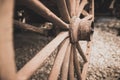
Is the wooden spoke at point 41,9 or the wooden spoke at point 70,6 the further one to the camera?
the wooden spoke at point 70,6

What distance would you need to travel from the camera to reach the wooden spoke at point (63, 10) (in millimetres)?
1917

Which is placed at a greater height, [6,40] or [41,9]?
[41,9]

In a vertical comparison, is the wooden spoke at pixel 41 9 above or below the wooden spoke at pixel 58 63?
above

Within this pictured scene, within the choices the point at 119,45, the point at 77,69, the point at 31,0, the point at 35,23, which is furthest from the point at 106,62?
the point at 31,0

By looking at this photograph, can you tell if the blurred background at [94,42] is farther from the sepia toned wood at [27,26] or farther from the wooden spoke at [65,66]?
the wooden spoke at [65,66]

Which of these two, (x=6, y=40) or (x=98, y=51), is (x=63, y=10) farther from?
(x=98, y=51)

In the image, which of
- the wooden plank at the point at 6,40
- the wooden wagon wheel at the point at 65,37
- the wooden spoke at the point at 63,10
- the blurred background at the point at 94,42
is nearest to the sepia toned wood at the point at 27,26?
the blurred background at the point at 94,42

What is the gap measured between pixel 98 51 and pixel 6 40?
3070 millimetres

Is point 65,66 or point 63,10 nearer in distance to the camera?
point 63,10

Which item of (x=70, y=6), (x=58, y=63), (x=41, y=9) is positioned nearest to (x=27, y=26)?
(x=70, y=6)

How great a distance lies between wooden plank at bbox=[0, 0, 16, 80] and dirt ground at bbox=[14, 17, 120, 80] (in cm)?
208

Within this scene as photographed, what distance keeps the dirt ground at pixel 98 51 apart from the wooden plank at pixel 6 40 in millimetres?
2085

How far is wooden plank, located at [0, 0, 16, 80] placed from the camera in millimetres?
917

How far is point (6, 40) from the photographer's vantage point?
94cm
